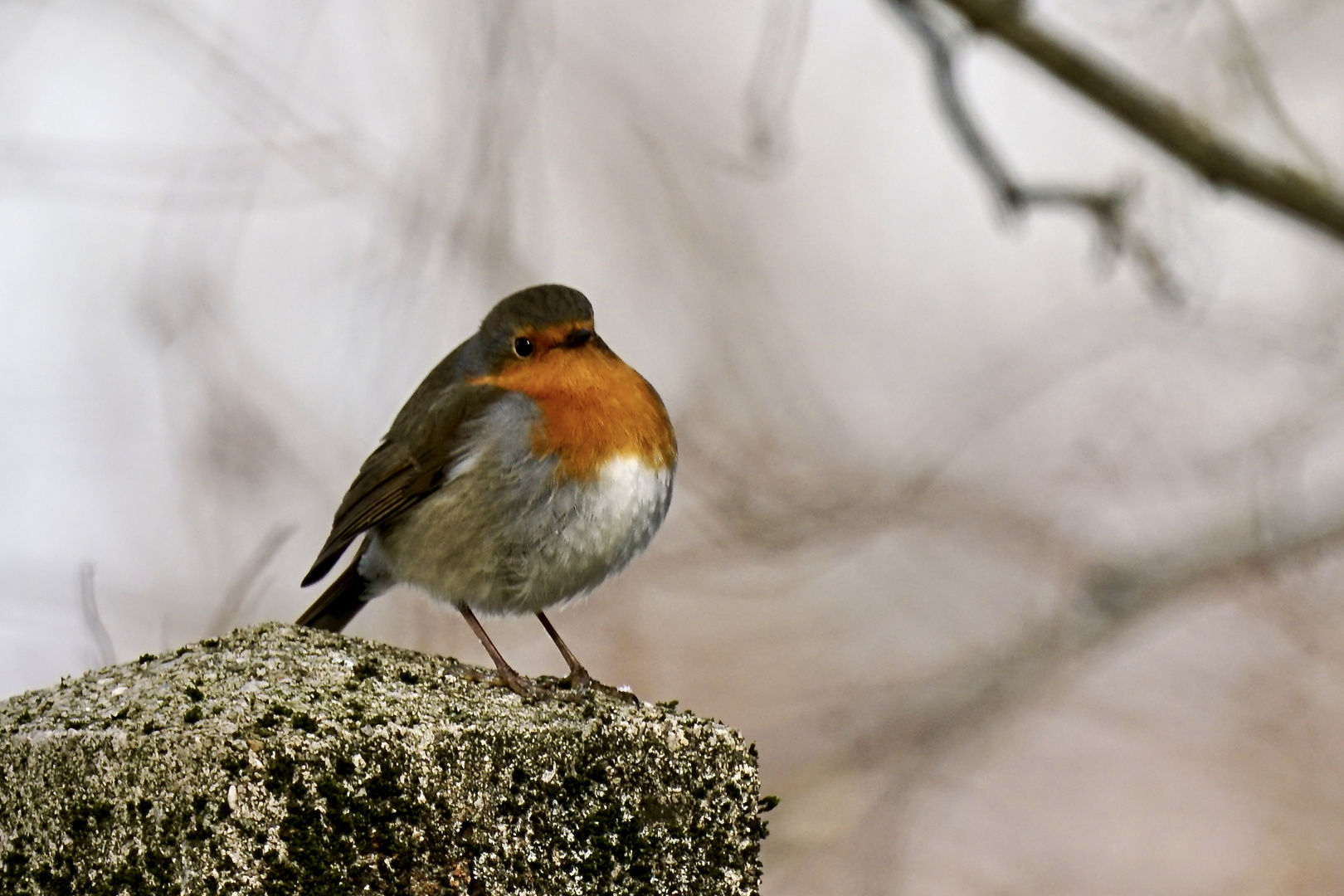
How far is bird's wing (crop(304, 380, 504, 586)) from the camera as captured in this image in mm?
3100

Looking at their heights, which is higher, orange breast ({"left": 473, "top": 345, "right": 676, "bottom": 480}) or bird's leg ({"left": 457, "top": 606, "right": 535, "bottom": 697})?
orange breast ({"left": 473, "top": 345, "right": 676, "bottom": 480})

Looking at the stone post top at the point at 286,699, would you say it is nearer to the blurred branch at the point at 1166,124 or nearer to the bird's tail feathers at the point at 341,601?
the bird's tail feathers at the point at 341,601

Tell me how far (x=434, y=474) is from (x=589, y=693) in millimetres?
1606

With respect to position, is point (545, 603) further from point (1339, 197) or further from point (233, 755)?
point (1339, 197)

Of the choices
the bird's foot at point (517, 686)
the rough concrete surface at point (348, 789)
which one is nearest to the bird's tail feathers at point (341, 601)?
the bird's foot at point (517, 686)

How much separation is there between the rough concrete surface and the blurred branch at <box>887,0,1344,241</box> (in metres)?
2.48

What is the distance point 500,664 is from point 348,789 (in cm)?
113

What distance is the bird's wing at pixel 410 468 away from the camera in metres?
3.10

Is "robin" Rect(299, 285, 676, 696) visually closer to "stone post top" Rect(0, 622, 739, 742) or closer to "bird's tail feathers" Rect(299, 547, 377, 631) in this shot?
"bird's tail feathers" Rect(299, 547, 377, 631)

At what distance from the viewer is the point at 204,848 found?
1.13 m

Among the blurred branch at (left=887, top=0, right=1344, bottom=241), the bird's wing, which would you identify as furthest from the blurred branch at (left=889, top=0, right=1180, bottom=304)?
the bird's wing

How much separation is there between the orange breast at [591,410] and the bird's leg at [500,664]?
362 millimetres

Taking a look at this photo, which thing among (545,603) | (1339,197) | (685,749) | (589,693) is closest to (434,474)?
(545,603)

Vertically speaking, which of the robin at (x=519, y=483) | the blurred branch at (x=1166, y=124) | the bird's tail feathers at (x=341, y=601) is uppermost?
the blurred branch at (x=1166, y=124)
